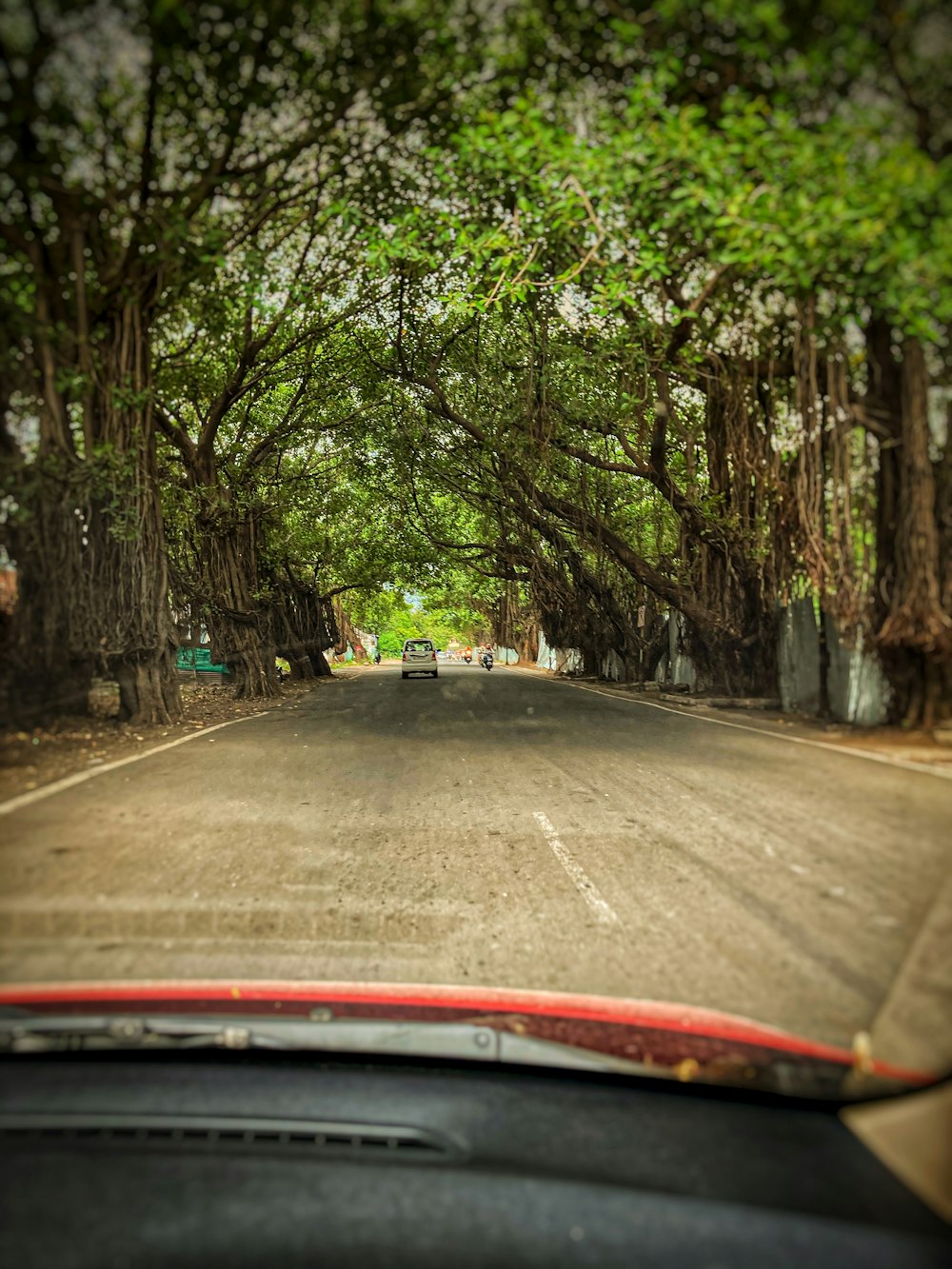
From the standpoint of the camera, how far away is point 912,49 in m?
1.81

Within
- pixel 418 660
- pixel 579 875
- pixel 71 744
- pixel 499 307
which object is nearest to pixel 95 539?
pixel 71 744

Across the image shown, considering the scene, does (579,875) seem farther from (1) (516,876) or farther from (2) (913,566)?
(2) (913,566)

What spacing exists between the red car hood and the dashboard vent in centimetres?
28

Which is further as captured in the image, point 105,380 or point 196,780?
point 196,780

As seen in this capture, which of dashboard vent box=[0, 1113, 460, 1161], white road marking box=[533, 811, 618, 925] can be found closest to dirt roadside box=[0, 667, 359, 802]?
dashboard vent box=[0, 1113, 460, 1161]

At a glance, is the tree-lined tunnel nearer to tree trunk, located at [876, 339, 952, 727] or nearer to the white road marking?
tree trunk, located at [876, 339, 952, 727]

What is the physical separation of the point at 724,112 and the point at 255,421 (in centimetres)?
1444

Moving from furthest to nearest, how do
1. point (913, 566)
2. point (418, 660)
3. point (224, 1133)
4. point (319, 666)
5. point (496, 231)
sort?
1. point (418, 660)
2. point (319, 666)
3. point (496, 231)
4. point (913, 566)
5. point (224, 1133)

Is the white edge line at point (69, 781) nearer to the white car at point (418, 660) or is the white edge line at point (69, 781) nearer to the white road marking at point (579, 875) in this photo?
the white road marking at point (579, 875)

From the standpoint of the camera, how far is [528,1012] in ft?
7.73

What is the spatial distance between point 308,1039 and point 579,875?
1.77 metres

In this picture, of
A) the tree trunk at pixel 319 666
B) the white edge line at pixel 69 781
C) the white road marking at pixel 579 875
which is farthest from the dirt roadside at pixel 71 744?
the tree trunk at pixel 319 666

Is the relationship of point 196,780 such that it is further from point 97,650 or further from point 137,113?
point 137,113

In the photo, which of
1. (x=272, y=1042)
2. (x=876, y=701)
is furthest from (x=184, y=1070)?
(x=876, y=701)
